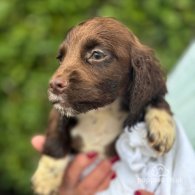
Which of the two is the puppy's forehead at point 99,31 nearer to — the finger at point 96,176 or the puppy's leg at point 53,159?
the puppy's leg at point 53,159

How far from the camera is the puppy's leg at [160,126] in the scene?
2092mm

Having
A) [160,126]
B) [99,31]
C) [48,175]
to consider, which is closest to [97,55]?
[99,31]

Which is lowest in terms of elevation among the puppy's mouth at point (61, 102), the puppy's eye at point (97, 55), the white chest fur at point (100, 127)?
the white chest fur at point (100, 127)

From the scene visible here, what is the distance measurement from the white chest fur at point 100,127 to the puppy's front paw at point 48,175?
0.43ft

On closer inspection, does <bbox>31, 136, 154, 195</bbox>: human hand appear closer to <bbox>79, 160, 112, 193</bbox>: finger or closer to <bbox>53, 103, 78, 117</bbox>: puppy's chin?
<bbox>79, 160, 112, 193</bbox>: finger

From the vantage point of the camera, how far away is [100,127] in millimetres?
2293

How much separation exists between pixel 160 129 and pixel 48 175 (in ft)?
1.83

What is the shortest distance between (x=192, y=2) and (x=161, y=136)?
84.2 inches

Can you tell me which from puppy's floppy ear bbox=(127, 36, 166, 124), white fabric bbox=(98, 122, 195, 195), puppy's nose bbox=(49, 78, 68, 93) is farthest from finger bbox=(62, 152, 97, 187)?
puppy's nose bbox=(49, 78, 68, 93)

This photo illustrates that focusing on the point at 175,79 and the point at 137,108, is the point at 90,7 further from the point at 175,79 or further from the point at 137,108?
the point at 137,108

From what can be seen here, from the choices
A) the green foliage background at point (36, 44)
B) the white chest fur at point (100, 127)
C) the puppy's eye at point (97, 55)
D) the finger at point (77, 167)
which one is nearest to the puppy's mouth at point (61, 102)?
the puppy's eye at point (97, 55)

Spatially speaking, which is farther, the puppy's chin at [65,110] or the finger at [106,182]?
the finger at [106,182]

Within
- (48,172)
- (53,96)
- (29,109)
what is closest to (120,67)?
(53,96)

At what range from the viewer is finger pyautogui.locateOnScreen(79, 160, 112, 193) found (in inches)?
Answer: 92.2
